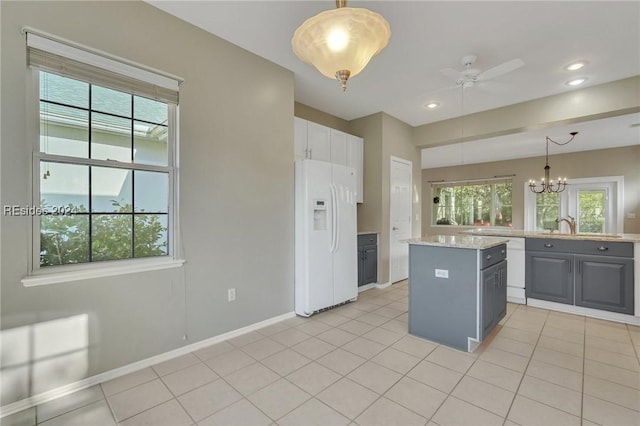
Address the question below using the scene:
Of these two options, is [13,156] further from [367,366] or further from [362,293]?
[362,293]

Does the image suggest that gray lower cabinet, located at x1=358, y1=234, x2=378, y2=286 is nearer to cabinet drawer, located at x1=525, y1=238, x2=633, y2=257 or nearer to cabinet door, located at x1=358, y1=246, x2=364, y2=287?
cabinet door, located at x1=358, y1=246, x2=364, y2=287

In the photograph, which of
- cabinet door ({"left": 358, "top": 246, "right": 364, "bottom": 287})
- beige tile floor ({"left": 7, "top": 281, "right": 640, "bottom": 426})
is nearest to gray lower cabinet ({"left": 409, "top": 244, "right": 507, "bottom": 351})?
beige tile floor ({"left": 7, "top": 281, "right": 640, "bottom": 426})

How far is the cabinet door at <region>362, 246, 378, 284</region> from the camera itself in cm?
449

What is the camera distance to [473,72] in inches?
112

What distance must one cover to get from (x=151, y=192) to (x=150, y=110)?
67 cm

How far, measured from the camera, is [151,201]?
94.0 inches

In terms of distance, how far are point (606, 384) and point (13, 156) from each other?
13.6 feet

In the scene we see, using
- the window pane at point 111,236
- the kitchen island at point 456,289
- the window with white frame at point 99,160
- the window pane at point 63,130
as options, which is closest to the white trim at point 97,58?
the window with white frame at point 99,160

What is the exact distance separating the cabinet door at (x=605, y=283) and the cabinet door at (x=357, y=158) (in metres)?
2.88

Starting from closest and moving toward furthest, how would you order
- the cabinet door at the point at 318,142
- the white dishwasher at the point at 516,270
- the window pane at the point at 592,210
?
the white dishwasher at the point at 516,270
the cabinet door at the point at 318,142
the window pane at the point at 592,210

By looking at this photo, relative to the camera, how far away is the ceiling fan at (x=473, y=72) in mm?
2543

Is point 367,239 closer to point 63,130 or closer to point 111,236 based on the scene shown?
point 111,236

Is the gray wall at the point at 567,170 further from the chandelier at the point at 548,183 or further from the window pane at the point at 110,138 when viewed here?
the window pane at the point at 110,138

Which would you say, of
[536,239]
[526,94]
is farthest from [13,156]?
[526,94]
